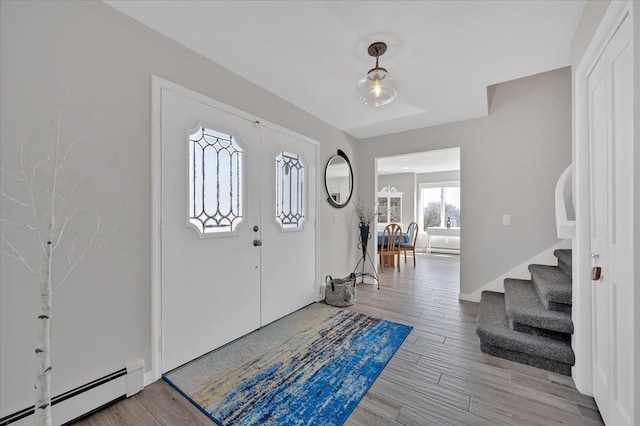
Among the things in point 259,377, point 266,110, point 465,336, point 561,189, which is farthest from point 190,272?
point 561,189

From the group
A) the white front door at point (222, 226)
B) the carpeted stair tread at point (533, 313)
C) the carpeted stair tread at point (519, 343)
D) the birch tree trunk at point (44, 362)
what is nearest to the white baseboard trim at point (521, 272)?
the carpeted stair tread at point (533, 313)

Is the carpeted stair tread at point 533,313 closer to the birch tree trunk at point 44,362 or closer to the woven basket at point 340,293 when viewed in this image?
the woven basket at point 340,293

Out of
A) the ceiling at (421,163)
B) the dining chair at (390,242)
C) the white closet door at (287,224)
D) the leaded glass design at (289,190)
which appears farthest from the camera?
the ceiling at (421,163)

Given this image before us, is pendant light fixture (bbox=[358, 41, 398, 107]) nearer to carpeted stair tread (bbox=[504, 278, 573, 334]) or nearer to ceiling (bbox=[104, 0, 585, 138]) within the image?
ceiling (bbox=[104, 0, 585, 138])

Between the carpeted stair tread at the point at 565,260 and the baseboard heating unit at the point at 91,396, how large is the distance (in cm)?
358

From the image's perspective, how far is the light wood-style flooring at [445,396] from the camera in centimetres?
148

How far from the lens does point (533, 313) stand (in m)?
2.10

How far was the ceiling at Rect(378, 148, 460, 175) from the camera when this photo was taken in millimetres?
6033

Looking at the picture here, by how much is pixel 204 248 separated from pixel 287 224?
1.04 m

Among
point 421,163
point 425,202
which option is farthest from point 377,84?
point 425,202

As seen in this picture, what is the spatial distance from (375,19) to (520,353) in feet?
9.02

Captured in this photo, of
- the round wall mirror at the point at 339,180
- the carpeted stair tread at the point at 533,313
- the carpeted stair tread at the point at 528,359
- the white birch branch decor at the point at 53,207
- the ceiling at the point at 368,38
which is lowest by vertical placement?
the carpeted stair tread at the point at 528,359

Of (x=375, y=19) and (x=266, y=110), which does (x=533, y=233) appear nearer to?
(x=375, y=19)

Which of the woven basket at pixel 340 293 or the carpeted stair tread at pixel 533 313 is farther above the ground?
the carpeted stair tread at pixel 533 313
